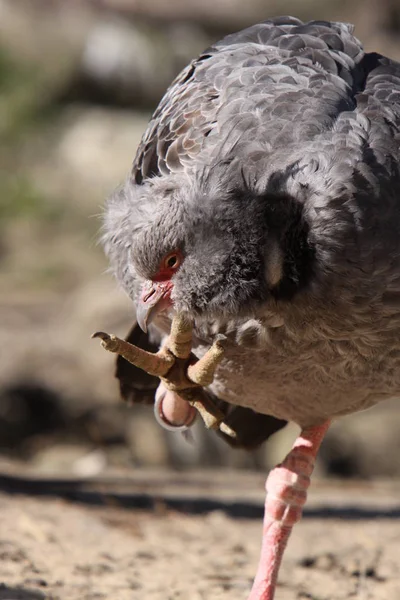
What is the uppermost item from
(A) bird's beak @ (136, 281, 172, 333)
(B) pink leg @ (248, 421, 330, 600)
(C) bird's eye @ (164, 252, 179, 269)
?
(C) bird's eye @ (164, 252, 179, 269)

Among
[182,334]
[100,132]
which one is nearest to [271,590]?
[182,334]

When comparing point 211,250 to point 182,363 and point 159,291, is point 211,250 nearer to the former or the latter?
point 159,291

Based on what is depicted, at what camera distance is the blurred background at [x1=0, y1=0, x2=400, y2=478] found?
671cm

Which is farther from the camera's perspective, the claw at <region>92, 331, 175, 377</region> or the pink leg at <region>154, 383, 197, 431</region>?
the pink leg at <region>154, 383, 197, 431</region>

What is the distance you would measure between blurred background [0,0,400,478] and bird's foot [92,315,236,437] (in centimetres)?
278

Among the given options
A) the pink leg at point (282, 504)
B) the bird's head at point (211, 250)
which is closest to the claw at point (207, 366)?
the bird's head at point (211, 250)

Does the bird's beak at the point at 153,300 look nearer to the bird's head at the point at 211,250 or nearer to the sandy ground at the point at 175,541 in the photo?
the bird's head at the point at 211,250

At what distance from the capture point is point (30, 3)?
12.7 metres

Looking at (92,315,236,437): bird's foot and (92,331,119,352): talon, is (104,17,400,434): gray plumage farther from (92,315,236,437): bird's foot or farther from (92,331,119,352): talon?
(92,331,119,352): talon

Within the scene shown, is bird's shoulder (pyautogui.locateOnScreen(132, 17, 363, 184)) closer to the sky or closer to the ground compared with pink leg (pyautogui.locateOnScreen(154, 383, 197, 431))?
closer to the sky

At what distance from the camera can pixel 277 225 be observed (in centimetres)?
298

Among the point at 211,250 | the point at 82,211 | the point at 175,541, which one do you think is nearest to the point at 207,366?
the point at 211,250

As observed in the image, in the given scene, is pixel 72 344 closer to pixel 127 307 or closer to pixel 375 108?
pixel 127 307

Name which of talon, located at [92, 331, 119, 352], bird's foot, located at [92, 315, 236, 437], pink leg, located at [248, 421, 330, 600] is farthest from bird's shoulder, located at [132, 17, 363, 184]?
pink leg, located at [248, 421, 330, 600]
